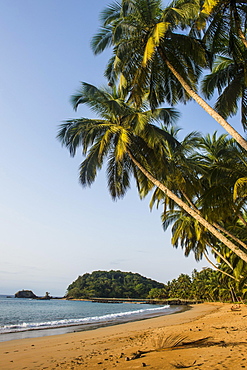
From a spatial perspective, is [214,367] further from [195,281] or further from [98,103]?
[195,281]

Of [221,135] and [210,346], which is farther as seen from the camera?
[221,135]

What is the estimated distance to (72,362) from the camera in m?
5.89

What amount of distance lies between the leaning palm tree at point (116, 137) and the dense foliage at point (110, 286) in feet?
318

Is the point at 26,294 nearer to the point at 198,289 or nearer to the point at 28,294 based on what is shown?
the point at 28,294

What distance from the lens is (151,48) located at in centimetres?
743

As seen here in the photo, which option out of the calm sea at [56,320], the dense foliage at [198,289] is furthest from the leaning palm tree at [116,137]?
the dense foliage at [198,289]

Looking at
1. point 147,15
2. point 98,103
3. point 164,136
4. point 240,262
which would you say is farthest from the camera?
point 240,262

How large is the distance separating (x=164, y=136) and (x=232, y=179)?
2897 mm

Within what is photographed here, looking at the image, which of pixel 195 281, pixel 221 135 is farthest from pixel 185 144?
pixel 195 281

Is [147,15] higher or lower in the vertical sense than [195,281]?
higher

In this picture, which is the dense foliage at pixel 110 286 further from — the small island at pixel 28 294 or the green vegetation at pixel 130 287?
the small island at pixel 28 294

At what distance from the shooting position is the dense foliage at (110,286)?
100 metres

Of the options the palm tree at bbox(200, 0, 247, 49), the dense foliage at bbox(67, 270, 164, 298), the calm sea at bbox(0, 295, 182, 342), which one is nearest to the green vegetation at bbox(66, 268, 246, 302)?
the dense foliage at bbox(67, 270, 164, 298)

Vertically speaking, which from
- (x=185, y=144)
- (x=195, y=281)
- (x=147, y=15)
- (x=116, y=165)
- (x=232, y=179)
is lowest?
(x=195, y=281)
